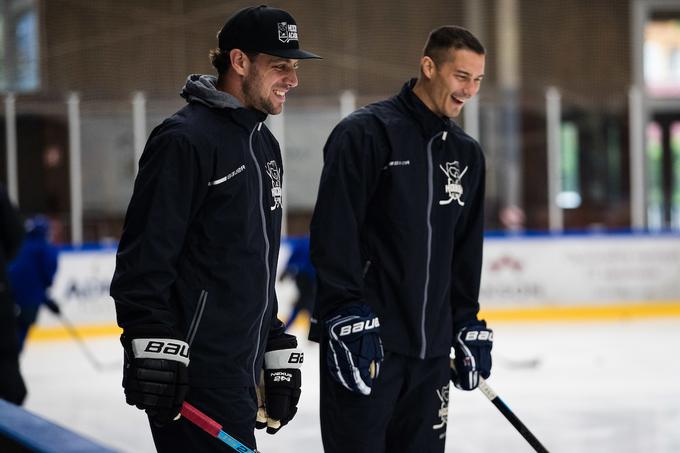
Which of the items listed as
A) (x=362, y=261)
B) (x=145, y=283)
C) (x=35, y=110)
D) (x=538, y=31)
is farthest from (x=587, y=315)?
(x=145, y=283)

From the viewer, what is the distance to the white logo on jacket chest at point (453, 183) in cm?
278

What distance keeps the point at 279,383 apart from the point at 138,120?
9070 mm

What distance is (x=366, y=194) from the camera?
8.87 feet

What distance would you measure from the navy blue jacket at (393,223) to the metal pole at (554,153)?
9091 mm

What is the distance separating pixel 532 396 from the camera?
6379 mm

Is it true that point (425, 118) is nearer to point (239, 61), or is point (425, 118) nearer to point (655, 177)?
point (239, 61)

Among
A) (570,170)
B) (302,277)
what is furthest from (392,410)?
(570,170)

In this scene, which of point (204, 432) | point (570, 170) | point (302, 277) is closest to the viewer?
point (204, 432)

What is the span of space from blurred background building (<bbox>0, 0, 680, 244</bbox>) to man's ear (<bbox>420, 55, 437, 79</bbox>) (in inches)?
330

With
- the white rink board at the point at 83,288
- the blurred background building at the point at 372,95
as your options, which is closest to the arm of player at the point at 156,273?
the white rink board at the point at 83,288

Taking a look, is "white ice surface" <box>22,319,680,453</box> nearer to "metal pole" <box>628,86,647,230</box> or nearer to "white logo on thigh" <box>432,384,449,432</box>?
"white logo on thigh" <box>432,384,449,432</box>

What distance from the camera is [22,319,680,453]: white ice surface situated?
5.03m

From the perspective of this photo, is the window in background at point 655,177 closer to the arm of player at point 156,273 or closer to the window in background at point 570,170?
the window in background at point 570,170

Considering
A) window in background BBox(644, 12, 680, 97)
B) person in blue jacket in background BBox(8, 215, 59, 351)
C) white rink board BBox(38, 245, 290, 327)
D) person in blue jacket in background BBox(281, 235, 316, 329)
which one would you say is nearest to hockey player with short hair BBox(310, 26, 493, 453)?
person in blue jacket in background BBox(8, 215, 59, 351)
